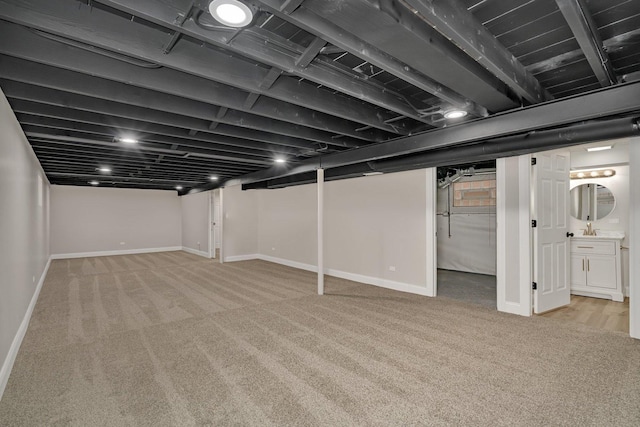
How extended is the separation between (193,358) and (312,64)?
2684 mm

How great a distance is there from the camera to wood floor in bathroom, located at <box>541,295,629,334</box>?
11.9 ft

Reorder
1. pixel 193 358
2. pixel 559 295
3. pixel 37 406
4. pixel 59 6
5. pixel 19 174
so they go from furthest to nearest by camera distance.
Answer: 1. pixel 559 295
2. pixel 19 174
3. pixel 193 358
4. pixel 37 406
5. pixel 59 6

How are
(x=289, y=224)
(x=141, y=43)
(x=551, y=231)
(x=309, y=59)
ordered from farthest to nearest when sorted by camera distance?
1. (x=289, y=224)
2. (x=551, y=231)
3. (x=309, y=59)
4. (x=141, y=43)

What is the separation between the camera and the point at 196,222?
1052 cm

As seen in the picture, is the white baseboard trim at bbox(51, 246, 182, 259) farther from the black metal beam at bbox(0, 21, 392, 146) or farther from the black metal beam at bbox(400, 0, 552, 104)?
the black metal beam at bbox(400, 0, 552, 104)

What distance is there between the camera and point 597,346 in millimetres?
2996

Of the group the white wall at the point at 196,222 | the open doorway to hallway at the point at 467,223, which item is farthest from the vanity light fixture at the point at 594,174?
the white wall at the point at 196,222

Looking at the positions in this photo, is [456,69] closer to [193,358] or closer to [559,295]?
[193,358]

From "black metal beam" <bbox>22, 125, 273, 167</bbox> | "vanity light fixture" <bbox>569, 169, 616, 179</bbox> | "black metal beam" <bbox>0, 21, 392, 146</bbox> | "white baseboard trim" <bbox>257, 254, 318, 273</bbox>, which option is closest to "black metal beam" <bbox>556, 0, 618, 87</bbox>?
"black metal beam" <bbox>0, 21, 392, 146</bbox>

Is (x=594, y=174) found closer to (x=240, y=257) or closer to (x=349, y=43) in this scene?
(x=349, y=43)

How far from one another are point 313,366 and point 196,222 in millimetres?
8957

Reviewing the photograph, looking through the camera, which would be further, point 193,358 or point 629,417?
point 193,358

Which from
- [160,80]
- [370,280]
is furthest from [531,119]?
[370,280]

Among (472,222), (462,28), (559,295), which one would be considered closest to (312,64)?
(462,28)
